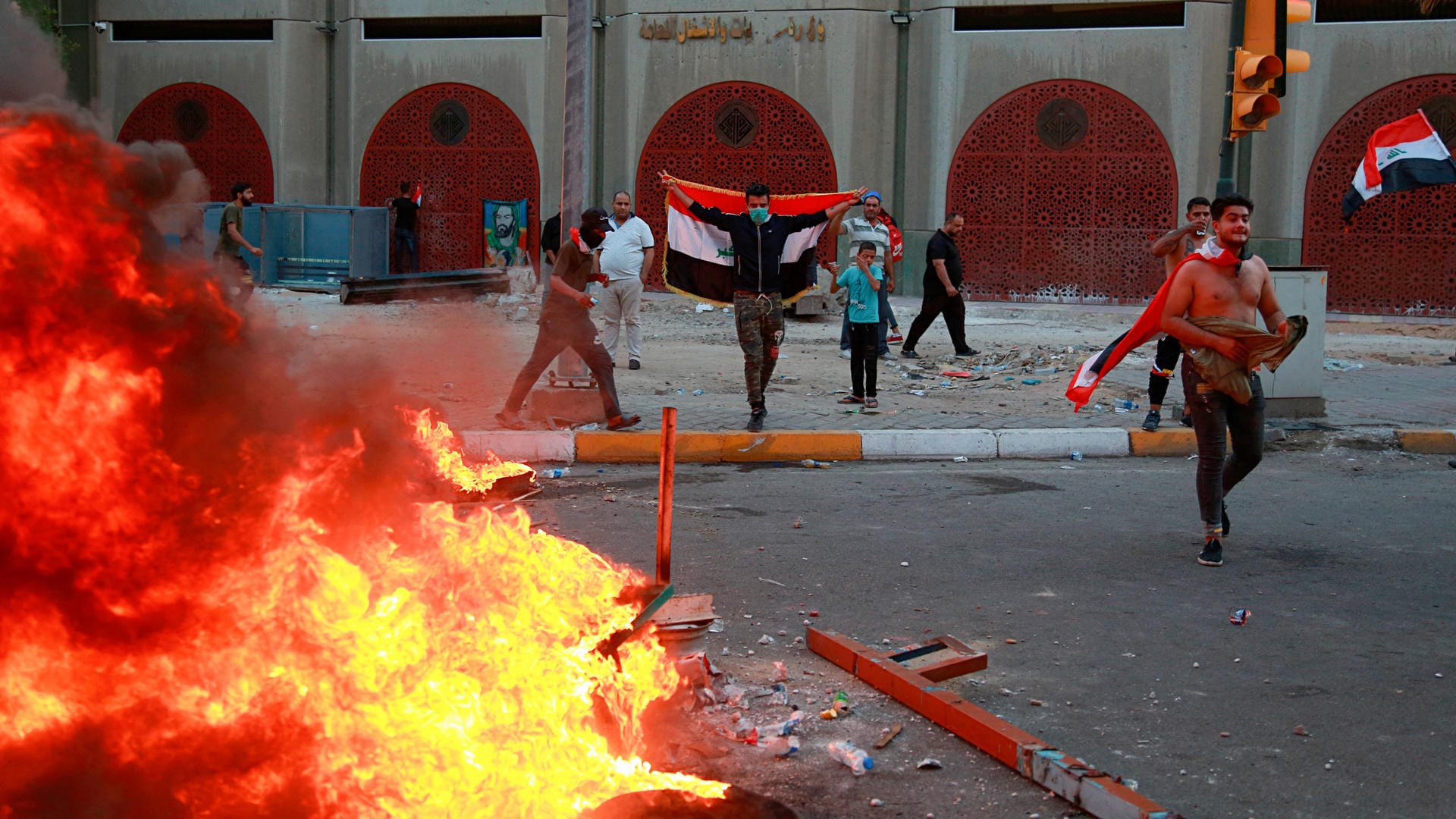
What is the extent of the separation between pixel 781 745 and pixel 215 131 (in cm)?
2274

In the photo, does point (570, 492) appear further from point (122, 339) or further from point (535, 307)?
point (535, 307)

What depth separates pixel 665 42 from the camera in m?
21.6

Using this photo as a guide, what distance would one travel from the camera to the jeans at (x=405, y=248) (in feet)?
74.9

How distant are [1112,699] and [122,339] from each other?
3231 mm

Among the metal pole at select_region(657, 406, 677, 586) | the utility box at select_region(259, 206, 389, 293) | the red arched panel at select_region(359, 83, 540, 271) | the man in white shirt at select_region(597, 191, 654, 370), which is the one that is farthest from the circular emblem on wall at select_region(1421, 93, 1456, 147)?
the metal pole at select_region(657, 406, 677, 586)

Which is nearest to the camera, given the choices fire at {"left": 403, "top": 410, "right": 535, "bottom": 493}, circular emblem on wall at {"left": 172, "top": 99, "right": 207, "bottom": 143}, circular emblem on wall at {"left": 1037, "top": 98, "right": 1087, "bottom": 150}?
fire at {"left": 403, "top": 410, "right": 535, "bottom": 493}

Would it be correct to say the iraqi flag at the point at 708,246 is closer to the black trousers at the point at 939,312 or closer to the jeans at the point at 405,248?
the black trousers at the point at 939,312

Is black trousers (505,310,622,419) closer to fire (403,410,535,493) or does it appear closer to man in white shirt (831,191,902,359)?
fire (403,410,535,493)

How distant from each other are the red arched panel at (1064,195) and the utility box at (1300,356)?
10.8 metres

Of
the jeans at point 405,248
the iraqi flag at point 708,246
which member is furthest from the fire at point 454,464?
the jeans at point 405,248

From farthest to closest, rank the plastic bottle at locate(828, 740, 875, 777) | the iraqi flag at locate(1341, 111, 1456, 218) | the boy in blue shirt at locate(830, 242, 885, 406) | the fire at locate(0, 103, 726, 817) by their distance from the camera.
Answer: the iraqi flag at locate(1341, 111, 1456, 218) → the boy in blue shirt at locate(830, 242, 885, 406) → the plastic bottle at locate(828, 740, 875, 777) → the fire at locate(0, 103, 726, 817)

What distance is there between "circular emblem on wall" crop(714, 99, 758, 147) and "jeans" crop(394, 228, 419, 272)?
5576 mm

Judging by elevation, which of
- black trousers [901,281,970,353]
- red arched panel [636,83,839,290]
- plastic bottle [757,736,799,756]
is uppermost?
red arched panel [636,83,839,290]

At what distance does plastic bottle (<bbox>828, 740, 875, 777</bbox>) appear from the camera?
3869 mm
